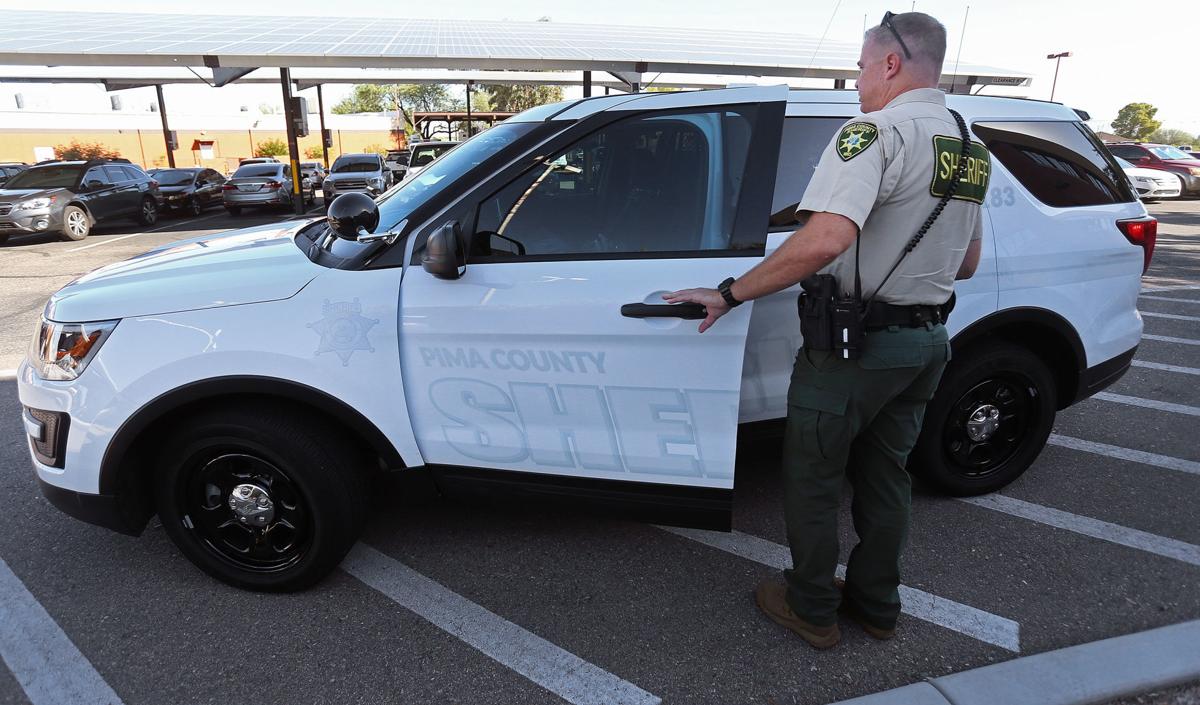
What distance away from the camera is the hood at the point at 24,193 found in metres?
12.5

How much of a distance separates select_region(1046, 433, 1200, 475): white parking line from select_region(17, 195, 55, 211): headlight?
50.7ft

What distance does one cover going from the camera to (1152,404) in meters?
4.69

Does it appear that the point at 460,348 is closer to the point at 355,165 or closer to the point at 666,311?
the point at 666,311

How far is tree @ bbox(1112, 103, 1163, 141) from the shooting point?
6538 centimetres

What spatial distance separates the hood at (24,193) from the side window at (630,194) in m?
14.1

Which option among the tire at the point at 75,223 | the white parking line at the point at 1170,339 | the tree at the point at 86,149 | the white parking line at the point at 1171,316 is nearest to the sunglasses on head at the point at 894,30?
the white parking line at the point at 1170,339

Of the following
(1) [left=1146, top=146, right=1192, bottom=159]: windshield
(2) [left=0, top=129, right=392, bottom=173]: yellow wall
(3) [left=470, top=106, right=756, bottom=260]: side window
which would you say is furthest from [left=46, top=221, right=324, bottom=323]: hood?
(2) [left=0, top=129, right=392, bottom=173]: yellow wall

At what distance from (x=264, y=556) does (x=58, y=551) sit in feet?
3.43

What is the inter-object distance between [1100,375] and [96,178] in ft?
55.4

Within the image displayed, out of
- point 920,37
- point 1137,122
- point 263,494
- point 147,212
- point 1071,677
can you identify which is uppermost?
point 1137,122

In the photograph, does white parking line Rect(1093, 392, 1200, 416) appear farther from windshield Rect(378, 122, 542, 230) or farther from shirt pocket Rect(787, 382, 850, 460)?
windshield Rect(378, 122, 542, 230)

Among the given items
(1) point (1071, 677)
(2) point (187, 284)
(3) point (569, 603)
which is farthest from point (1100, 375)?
(2) point (187, 284)

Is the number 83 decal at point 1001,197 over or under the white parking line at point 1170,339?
over

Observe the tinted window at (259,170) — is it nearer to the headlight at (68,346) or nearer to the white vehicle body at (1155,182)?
the headlight at (68,346)
